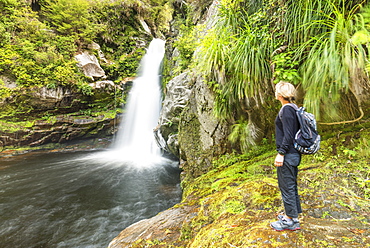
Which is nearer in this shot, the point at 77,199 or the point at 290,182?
the point at 290,182

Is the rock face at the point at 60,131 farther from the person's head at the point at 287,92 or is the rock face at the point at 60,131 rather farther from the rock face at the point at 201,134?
the person's head at the point at 287,92

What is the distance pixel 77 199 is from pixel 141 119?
8.28 m

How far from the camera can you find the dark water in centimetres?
365

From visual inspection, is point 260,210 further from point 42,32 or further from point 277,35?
point 42,32

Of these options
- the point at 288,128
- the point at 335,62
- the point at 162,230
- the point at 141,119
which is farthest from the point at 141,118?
the point at 288,128

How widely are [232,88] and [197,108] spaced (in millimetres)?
1567

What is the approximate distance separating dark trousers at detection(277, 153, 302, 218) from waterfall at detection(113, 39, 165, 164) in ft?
31.4

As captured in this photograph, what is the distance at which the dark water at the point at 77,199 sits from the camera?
3.65 m

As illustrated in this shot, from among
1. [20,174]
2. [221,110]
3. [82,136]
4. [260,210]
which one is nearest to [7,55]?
[82,136]

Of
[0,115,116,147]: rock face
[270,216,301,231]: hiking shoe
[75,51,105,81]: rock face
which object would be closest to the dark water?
[0,115,116,147]: rock face

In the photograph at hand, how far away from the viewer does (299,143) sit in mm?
1472

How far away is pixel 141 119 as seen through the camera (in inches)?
510

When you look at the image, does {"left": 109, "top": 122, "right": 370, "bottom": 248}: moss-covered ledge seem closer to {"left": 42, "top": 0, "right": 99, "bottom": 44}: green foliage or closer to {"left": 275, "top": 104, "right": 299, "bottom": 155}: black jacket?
{"left": 275, "top": 104, "right": 299, "bottom": 155}: black jacket

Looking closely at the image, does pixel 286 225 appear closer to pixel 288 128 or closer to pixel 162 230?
pixel 288 128
